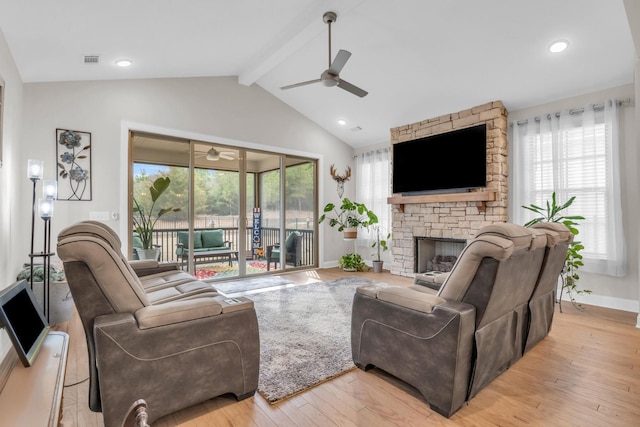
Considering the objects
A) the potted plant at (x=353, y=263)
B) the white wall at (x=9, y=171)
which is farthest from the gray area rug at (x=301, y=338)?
the white wall at (x=9, y=171)

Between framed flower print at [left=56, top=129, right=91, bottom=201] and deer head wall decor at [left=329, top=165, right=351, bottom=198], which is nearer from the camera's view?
framed flower print at [left=56, top=129, right=91, bottom=201]

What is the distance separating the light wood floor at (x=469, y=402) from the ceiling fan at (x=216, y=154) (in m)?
3.23

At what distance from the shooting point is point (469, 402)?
6.30ft

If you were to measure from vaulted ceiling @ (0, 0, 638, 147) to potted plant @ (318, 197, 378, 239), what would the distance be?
2.17m

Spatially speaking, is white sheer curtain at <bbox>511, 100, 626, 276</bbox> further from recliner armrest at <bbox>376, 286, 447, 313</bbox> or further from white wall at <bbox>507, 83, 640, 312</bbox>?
recliner armrest at <bbox>376, 286, 447, 313</bbox>

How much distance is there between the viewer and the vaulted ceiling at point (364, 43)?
2877 mm

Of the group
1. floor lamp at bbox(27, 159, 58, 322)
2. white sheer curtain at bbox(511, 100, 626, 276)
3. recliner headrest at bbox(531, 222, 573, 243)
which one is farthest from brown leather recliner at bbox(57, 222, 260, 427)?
white sheer curtain at bbox(511, 100, 626, 276)

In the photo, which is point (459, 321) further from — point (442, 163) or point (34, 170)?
point (442, 163)

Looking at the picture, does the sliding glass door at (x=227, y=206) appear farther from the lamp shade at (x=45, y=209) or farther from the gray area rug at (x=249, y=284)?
the lamp shade at (x=45, y=209)

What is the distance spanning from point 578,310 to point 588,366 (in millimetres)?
1755

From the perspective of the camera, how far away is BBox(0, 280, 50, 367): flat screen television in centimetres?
136

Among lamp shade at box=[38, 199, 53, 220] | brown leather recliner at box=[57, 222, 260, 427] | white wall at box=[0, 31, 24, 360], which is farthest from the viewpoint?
lamp shade at box=[38, 199, 53, 220]

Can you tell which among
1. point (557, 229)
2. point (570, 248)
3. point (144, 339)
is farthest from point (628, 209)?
point (144, 339)

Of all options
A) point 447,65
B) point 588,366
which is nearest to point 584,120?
point 447,65
